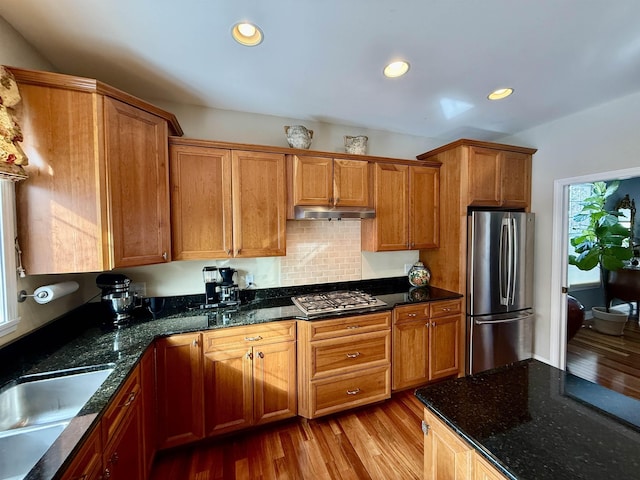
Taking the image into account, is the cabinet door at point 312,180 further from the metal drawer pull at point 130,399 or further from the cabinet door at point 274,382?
the metal drawer pull at point 130,399

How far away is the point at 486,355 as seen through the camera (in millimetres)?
2590

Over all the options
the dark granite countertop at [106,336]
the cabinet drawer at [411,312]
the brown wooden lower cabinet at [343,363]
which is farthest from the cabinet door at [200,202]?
the cabinet drawer at [411,312]

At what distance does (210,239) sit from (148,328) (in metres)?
0.75

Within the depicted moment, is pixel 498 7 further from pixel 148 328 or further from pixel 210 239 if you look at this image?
pixel 148 328

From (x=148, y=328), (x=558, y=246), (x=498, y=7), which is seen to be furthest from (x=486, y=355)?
(x=148, y=328)

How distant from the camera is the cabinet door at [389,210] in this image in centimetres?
256

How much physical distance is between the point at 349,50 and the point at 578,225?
4.84m

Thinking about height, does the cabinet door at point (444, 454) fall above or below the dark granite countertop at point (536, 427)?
below

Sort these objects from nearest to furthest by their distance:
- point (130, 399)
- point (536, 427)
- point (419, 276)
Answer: point (536, 427)
point (130, 399)
point (419, 276)

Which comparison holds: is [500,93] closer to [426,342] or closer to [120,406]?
[426,342]

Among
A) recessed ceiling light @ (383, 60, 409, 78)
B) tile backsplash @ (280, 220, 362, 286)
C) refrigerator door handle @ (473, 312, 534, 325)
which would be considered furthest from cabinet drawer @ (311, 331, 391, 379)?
recessed ceiling light @ (383, 60, 409, 78)

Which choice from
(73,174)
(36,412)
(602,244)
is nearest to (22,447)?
(36,412)

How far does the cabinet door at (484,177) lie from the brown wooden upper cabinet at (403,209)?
339 millimetres

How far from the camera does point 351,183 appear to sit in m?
2.44
